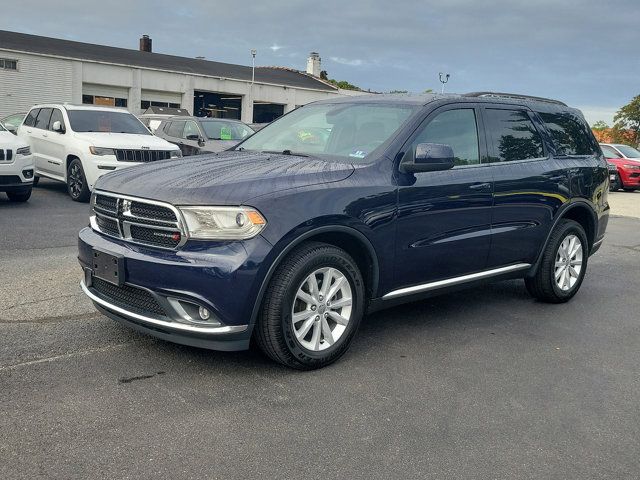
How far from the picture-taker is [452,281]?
490 cm

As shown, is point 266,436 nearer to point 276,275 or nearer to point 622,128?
point 276,275

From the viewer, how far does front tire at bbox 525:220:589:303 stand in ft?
19.1

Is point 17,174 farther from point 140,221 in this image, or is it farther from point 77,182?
point 140,221

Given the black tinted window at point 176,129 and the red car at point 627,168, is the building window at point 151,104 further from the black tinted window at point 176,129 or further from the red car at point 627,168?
the red car at point 627,168

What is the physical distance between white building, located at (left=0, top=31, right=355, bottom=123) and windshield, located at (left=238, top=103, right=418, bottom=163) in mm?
30257

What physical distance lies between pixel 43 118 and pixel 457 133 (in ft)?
33.2

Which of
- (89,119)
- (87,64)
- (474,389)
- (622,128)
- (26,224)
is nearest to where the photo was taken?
(474,389)

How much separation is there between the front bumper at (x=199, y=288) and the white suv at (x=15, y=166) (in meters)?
7.37

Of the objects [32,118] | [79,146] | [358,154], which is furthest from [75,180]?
[358,154]

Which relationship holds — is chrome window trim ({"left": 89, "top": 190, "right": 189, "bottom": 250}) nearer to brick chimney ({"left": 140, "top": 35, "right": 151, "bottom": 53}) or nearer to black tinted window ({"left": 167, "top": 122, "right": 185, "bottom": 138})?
black tinted window ({"left": 167, "top": 122, "right": 185, "bottom": 138})

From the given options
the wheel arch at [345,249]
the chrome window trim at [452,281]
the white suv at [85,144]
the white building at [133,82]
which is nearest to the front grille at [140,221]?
the wheel arch at [345,249]

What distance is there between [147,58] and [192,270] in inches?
1565

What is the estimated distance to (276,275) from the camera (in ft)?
12.3

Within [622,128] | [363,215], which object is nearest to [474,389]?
[363,215]
